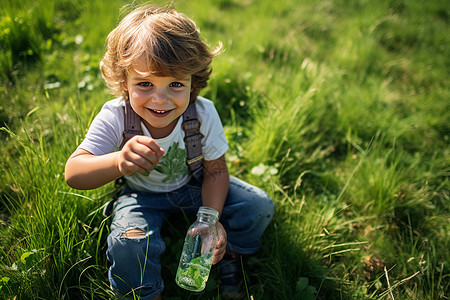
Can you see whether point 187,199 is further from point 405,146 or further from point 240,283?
point 405,146

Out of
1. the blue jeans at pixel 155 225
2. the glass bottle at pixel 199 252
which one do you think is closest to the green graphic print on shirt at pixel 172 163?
the blue jeans at pixel 155 225

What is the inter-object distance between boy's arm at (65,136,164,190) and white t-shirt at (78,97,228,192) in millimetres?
176

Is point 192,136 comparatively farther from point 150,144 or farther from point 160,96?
point 150,144

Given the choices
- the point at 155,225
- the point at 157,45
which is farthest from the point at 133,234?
the point at 157,45

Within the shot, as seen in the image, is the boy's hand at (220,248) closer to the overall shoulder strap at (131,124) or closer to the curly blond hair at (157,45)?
the overall shoulder strap at (131,124)

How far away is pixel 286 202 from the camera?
2090 millimetres

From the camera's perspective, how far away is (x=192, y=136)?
1.73m

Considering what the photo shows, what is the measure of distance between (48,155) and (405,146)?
2.54 meters

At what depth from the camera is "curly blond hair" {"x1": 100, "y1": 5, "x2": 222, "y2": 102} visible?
1.45 metres

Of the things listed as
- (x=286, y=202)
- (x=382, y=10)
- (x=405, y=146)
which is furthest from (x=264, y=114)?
(x=382, y=10)

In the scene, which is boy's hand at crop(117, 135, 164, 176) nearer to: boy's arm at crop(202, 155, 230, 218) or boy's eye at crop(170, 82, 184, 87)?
boy's eye at crop(170, 82, 184, 87)

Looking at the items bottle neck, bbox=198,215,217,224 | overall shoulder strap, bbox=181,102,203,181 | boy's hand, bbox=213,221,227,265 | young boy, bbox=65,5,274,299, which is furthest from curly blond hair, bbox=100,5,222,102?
boy's hand, bbox=213,221,227,265

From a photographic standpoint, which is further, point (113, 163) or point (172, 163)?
point (172, 163)

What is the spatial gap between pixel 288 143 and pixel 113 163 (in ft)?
4.55
